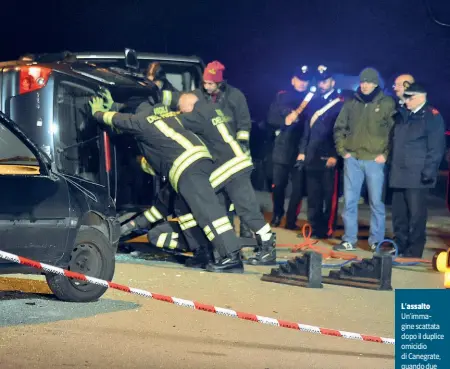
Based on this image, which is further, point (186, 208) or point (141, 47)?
point (141, 47)

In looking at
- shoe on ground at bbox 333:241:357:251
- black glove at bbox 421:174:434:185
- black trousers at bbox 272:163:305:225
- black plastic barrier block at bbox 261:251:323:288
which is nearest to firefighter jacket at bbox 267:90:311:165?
black trousers at bbox 272:163:305:225

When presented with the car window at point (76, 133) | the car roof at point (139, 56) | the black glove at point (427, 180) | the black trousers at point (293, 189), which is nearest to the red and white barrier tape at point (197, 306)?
the car window at point (76, 133)

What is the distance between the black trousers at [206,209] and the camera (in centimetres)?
1017

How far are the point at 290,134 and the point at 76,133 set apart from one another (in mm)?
4640

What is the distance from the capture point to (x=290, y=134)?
13.9 m

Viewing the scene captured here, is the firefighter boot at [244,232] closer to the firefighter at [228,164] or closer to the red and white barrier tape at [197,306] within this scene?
the firefighter at [228,164]

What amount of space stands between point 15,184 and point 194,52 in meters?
17.4

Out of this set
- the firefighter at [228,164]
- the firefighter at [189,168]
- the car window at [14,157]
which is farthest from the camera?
the firefighter at [228,164]

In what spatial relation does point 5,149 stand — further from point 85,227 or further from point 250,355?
point 250,355

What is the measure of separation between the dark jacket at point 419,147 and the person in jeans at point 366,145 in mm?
320

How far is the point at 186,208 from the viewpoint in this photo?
1054cm

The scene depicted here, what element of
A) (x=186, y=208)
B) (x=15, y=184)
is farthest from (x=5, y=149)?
(x=186, y=208)

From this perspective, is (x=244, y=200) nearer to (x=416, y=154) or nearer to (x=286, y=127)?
(x=416, y=154)

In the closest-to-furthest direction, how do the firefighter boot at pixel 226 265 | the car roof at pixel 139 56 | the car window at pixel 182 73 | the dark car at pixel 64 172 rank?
the dark car at pixel 64 172 → the firefighter boot at pixel 226 265 → the car roof at pixel 139 56 → the car window at pixel 182 73
